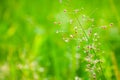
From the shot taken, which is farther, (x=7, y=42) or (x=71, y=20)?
(x=7, y=42)

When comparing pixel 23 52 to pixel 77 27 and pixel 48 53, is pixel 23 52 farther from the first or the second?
pixel 77 27

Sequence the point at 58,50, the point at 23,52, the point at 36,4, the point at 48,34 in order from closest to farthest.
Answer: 1. the point at 23,52
2. the point at 58,50
3. the point at 48,34
4. the point at 36,4

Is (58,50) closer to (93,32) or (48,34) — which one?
(48,34)

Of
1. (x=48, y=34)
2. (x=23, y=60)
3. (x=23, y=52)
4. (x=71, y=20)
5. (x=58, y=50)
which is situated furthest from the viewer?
(x=48, y=34)

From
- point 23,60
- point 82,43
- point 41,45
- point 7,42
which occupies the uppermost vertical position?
point 7,42

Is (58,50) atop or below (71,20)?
atop

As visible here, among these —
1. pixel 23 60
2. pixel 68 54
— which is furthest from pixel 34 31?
pixel 23 60
